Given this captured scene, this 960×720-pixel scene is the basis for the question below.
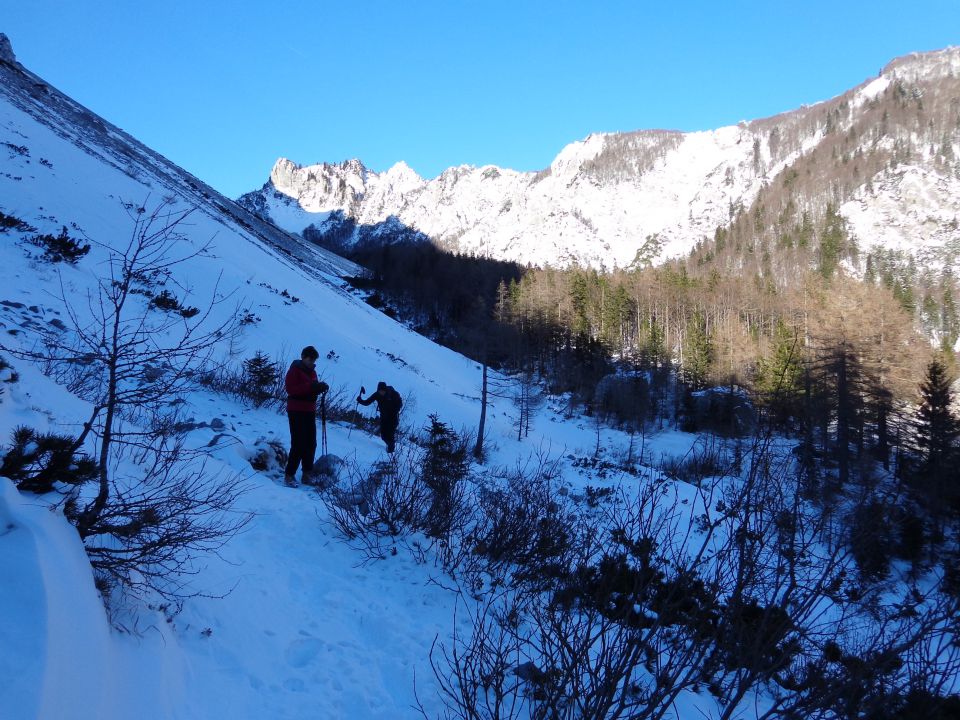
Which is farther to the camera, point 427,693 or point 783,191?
point 783,191

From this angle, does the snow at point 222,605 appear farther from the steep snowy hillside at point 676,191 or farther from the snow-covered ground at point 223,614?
the steep snowy hillside at point 676,191

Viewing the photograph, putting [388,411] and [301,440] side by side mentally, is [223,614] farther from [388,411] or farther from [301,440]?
[388,411]

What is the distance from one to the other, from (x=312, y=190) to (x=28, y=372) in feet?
665

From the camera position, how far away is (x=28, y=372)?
505 centimetres

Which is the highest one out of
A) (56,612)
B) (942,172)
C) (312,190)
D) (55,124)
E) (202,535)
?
(942,172)

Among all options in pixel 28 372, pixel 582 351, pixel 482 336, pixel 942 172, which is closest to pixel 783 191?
pixel 942 172

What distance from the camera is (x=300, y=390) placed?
6043 mm

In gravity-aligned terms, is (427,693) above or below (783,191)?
below

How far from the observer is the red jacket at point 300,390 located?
603 cm

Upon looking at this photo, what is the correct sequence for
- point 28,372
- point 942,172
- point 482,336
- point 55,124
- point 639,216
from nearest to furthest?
point 28,372 < point 482,336 < point 55,124 < point 942,172 < point 639,216

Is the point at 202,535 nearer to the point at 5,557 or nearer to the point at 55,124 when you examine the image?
the point at 5,557

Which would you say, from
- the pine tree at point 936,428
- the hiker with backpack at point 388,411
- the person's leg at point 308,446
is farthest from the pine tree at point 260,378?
the pine tree at point 936,428

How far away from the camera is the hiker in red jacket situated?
604cm

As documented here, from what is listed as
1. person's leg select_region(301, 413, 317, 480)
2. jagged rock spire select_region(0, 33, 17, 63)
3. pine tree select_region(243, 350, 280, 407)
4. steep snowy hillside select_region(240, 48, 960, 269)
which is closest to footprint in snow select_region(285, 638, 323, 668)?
person's leg select_region(301, 413, 317, 480)
